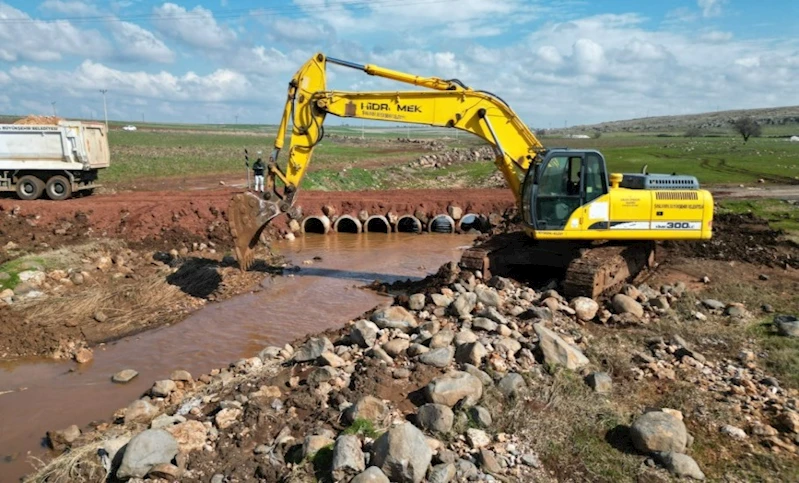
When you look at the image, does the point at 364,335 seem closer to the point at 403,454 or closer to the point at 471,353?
the point at 471,353

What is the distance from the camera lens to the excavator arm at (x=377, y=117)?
1212 cm

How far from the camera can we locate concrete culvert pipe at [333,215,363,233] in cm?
2189

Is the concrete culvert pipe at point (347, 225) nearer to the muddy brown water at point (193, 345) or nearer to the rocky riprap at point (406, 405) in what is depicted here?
the muddy brown water at point (193, 345)

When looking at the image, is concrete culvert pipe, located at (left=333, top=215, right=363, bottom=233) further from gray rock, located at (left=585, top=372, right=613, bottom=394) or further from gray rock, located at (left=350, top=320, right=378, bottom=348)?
gray rock, located at (left=585, top=372, right=613, bottom=394)

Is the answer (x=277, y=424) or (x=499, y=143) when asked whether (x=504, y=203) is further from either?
(x=277, y=424)

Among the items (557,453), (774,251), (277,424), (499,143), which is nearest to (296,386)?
(277,424)

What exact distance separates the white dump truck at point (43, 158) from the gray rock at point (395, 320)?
17105mm

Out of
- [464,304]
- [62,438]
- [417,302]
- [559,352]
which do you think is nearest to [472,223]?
[417,302]

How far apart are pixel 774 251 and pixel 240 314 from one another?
13.0 m

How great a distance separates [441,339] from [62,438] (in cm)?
513

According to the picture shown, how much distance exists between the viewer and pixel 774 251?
1401cm

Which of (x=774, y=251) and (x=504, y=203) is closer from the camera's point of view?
(x=774, y=251)

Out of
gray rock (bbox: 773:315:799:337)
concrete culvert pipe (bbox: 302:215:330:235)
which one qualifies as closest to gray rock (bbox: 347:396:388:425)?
gray rock (bbox: 773:315:799:337)

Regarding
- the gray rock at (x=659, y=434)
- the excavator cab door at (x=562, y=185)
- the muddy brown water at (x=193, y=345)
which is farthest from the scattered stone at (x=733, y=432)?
the muddy brown water at (x=193, y=345)
